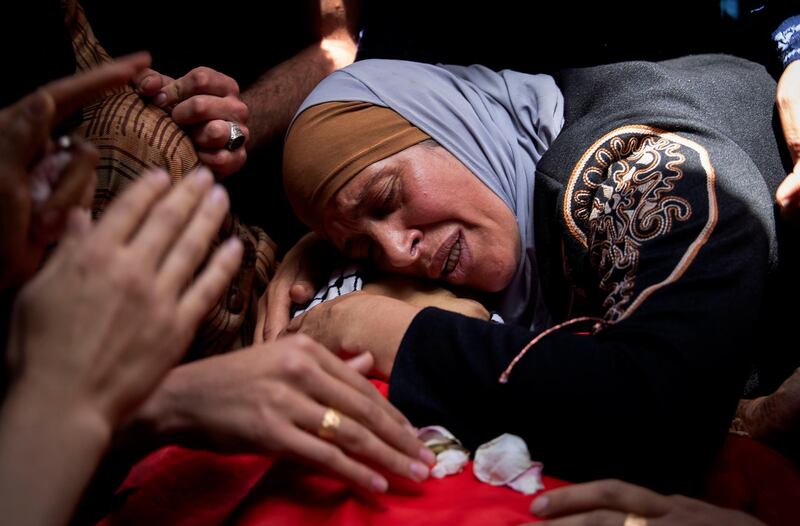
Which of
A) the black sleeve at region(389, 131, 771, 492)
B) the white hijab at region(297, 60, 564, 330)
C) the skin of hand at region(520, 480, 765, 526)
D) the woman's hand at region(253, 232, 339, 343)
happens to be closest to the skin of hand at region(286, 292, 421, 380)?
the black sleeve at region(389, 131, 771, 492)

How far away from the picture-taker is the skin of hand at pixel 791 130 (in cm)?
151

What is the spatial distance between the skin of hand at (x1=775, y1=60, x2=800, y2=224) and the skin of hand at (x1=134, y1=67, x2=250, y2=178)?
1.32m

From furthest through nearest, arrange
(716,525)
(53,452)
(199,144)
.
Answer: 1. (199,144)
2. (716,525)
3. (53,452)

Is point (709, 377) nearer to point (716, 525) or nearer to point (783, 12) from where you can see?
point (716, 525)

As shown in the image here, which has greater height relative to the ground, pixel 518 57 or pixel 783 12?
pixel 783 12

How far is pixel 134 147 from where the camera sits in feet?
5.77

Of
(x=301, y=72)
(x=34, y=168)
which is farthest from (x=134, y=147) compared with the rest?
(x=301, y=72)

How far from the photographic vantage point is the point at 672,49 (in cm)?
240

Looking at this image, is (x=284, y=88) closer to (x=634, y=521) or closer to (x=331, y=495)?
(x=331, y=495)

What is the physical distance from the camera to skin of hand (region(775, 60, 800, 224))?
59.4 inches

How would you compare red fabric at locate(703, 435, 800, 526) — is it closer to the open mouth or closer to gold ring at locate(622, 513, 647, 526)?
gold ring at locate(622, 513, 647, 526)

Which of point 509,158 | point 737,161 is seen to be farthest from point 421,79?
point 737,161

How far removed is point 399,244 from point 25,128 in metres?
1.02

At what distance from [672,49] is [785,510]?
64.5 inches
